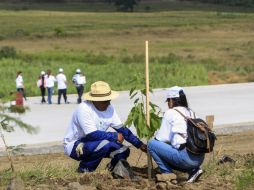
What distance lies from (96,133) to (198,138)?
124 centimetres

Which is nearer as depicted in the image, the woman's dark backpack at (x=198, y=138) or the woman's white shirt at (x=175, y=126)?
the woman's dark backpack at (x=198, y=138)

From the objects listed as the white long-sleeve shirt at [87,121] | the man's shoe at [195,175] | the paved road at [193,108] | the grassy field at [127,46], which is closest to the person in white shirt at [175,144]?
the man's shoe at [195,175]

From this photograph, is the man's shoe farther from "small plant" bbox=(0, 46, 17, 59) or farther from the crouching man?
"small plant" bbox=(0, 46, 17, 59)

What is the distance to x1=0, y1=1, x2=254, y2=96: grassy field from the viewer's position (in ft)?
137

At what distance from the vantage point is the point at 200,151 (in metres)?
8.59

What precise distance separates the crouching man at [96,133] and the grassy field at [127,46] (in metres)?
19.3

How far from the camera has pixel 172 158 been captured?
8.73 metres

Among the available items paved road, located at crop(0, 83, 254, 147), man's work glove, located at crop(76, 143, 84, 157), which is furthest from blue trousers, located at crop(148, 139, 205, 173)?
paved road, located at crop(0, 83, 254, 147)

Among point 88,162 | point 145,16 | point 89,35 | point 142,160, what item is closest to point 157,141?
point 88,162

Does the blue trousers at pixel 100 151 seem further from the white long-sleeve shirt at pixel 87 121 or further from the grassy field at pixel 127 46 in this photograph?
the grassy field at pixel 127 46

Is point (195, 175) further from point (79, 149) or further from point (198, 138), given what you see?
point (79, 149)

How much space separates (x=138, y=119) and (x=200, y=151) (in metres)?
1.03

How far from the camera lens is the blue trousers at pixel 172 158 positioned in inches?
343

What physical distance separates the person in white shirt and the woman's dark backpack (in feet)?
0.25
